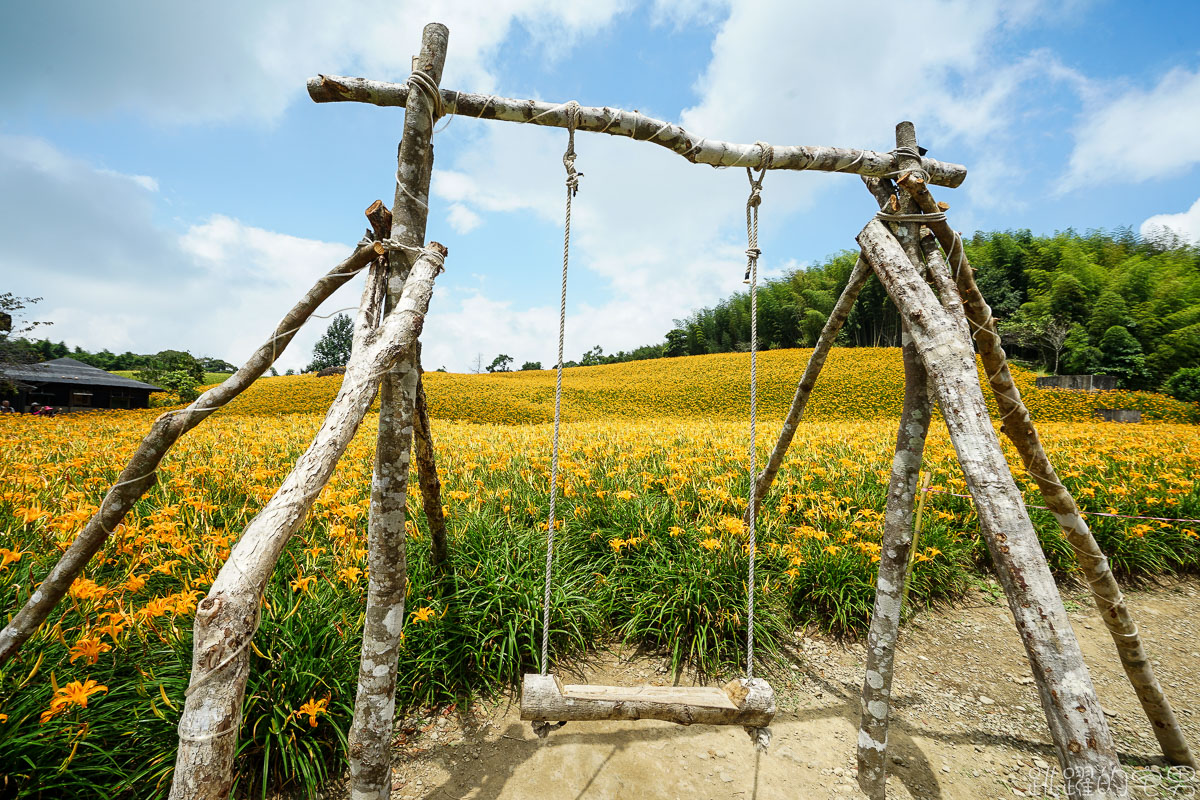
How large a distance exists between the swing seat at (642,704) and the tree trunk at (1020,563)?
0.91m

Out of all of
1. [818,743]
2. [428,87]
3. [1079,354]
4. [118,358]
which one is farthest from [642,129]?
[118,358]

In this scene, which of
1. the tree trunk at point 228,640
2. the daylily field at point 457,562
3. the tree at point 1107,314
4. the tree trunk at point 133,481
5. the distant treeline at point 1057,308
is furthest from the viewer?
the tree at point 1107,314

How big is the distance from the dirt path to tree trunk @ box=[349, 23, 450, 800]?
612mm

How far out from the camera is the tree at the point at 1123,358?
1992 centimetres

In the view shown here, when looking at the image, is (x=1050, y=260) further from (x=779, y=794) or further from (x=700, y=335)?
(x=779, y=794)

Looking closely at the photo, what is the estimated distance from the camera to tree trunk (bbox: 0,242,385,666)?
1866 mm

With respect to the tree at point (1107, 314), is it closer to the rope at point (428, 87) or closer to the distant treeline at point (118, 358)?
the rope at point (428, 87)

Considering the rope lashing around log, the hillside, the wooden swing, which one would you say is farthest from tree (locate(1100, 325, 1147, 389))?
the wooden swing

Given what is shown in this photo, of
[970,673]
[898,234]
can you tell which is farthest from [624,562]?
[898,234]

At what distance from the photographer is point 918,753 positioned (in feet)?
9.15

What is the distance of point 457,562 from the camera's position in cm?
338

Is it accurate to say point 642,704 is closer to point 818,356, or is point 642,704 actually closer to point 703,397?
point 818,356

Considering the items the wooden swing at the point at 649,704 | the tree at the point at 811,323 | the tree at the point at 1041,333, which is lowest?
the wooden swing at the point at 649,704

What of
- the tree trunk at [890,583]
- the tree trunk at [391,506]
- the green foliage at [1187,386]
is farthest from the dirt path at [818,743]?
the green foliage at [1187,386]
